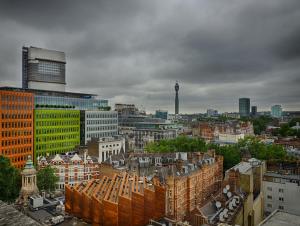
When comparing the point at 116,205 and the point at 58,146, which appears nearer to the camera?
the point at 116,205

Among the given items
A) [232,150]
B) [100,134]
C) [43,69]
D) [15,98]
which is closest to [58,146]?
[100,134]

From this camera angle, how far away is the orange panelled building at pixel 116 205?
3628cm

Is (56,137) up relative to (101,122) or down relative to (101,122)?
down

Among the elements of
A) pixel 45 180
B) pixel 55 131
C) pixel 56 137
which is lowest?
pixel 45 180

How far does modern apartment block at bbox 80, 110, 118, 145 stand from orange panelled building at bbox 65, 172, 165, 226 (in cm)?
8581

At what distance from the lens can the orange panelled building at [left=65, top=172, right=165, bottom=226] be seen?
119ft

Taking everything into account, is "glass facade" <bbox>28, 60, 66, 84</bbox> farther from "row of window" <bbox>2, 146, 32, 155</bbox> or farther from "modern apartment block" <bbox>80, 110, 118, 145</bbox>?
"row of window" <bbox>2, 146, 32, 155</bbox>

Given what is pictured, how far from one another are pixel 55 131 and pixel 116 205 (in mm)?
88342

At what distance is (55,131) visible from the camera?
11706cm

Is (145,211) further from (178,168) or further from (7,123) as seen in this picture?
(7,123)

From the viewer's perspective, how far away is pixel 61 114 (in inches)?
4751

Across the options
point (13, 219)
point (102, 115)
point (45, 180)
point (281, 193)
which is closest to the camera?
point (13, 219)

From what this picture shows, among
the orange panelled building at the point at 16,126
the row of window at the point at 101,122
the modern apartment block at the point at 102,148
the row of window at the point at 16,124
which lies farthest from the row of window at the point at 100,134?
the row of window at the point at 16,124

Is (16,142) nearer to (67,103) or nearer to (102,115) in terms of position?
(67,103)
